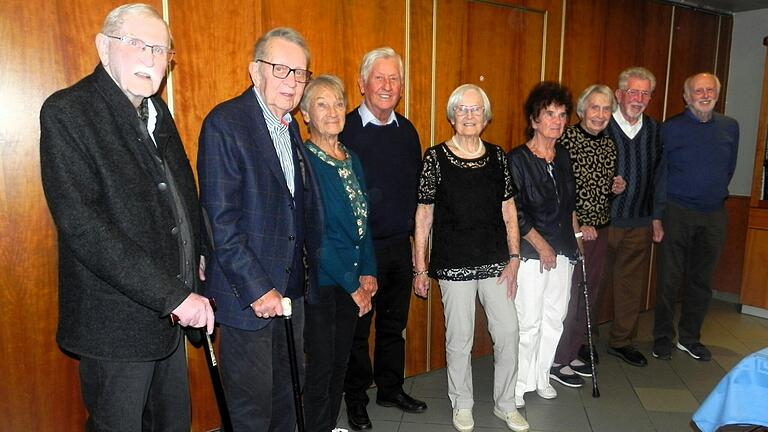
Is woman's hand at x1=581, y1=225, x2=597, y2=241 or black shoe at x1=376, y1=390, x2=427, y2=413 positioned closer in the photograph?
black shoe at x1=376, y1=390, x2=427, y2=413

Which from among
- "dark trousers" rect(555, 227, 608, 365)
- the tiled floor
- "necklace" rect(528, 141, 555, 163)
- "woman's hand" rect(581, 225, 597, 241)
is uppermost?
"necklace" rect(528, 141, 555, 163)

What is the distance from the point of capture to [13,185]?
221 cm

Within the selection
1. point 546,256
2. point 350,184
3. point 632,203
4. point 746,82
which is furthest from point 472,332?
point 746,82

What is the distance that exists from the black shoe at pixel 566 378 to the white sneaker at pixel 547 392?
17 centimetres

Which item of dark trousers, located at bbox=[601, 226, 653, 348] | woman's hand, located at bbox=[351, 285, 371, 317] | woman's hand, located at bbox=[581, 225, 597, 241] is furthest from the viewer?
dark trousers, located at bbox=[601, 226, 653, 348]

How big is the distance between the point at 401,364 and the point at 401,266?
61cm

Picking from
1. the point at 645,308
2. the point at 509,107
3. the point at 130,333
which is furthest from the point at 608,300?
the point at 130,333

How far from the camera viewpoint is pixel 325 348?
2.28 meters

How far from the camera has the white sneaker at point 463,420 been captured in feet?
9.13

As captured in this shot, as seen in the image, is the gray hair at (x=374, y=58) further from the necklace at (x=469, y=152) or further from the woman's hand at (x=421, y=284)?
the woman's hand at (x=421, y=284)

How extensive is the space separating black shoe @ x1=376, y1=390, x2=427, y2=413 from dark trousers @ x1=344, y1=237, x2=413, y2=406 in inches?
3.5

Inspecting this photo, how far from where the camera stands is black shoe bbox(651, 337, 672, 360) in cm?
376

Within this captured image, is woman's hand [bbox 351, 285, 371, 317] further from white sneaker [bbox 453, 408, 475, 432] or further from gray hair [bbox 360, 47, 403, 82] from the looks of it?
gray hair [bbox 360, 47, 403, 82]

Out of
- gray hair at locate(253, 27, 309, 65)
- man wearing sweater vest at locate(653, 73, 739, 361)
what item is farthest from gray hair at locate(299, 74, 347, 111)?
man wearing sweater vest at locate(653, 73, 739, 361)
